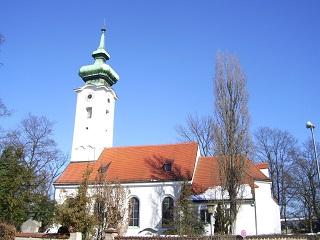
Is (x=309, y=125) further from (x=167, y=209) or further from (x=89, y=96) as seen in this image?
(x=89, y=96)

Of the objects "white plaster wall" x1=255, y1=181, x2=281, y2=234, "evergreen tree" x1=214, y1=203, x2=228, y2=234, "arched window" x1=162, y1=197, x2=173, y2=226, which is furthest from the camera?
Answer: "arched window" x1=162, y1=197, x2=173, y2=226

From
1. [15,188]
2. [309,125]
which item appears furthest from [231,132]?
[15,188]

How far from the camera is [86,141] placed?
97.2 ft

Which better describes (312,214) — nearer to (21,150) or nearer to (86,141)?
(86,141)

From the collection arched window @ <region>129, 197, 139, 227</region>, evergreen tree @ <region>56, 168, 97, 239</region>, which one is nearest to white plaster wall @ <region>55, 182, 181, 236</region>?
arched window @ <region>129, 197, 139, 227</region>

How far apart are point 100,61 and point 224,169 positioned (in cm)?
1800

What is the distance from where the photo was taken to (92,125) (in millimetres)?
29844

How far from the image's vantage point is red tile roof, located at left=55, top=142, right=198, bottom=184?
81.5 feet

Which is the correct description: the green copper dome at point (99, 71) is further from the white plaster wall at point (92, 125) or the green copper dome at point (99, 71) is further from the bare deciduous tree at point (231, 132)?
the bare deciduous tree at point (231, 132)

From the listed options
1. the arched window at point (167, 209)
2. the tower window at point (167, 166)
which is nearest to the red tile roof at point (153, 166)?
the tower window at point (167, 166)

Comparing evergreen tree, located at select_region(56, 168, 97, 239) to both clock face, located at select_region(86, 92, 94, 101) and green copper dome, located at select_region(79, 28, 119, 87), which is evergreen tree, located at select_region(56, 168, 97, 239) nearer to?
clock face, located at select_region(86, 92, 94, 101)

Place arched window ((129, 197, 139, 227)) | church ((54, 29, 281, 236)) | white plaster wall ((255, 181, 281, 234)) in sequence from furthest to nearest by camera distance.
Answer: arched window ((129, 197, 139, 227)) < church ((54, 29, 281, 236)) < white plaster wall ((255, 181, 281, 234))

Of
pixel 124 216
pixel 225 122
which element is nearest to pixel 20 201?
pixel 124 216

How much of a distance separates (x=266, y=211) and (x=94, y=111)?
17.4 meters
